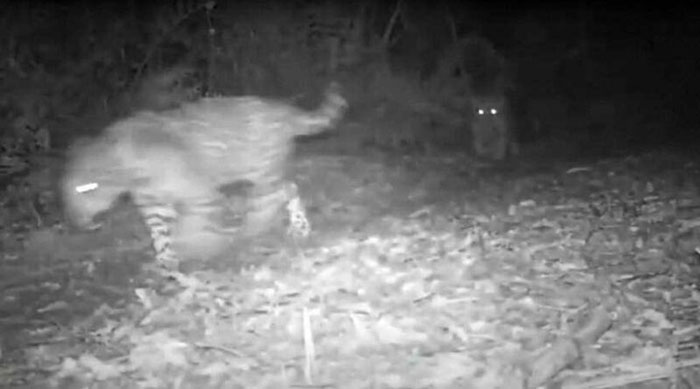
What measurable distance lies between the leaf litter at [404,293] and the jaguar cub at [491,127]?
0.08 ft

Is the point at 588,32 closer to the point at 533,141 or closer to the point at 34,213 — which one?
the point at 533,141

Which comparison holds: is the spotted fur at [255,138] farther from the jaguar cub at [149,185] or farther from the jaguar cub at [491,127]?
the jaguar cub at [491,127]

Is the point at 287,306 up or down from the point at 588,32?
down

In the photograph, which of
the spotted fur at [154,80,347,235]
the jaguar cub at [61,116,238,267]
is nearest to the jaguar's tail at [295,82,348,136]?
the spotted fur at [154,80,347,235]

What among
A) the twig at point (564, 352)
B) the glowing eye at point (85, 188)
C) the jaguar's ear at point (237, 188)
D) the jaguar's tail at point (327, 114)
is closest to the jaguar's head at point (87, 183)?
the glowing eye at point (85, 188)

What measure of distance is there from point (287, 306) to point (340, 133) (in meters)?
0.22

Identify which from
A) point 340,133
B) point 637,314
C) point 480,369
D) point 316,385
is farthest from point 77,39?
point 637,314

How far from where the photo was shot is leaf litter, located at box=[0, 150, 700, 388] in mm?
1139

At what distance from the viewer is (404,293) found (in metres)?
1.17

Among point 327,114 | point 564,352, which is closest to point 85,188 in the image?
point 327,114

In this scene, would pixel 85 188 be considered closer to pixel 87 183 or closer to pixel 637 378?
pixel 87 183

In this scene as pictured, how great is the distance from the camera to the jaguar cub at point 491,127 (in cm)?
121

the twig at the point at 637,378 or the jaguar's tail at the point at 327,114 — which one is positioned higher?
the jaguar's tail at the point at 327,114

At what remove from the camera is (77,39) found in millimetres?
1167
